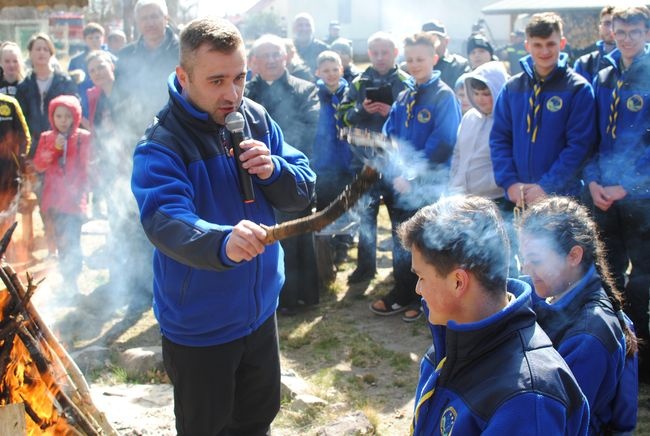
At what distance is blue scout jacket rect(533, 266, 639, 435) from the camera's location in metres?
2.78

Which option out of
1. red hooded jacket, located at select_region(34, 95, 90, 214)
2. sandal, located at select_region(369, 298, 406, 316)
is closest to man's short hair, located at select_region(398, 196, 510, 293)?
sandal, located at select_region(369, 298, 406, 316)

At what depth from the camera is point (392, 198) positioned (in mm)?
6965

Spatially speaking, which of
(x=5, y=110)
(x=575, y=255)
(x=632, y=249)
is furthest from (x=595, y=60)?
(x=5, y=110)

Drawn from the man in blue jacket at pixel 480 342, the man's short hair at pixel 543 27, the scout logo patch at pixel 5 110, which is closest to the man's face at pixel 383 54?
the man's short hair at pixel 543 27

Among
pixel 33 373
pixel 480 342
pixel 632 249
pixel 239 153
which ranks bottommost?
pixel 632 249

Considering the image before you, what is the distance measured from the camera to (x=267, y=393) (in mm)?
3645

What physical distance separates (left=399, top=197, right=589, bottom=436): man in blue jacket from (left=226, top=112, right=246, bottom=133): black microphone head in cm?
112

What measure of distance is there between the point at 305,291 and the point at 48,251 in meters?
3.52

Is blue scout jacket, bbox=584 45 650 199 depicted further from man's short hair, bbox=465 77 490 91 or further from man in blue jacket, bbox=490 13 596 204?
man's short hair, bbox=465 77 490 91

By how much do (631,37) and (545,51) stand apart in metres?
0.61

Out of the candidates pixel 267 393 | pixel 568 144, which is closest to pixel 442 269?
pixel 267 393

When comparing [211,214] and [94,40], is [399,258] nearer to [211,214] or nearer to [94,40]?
[211,214]

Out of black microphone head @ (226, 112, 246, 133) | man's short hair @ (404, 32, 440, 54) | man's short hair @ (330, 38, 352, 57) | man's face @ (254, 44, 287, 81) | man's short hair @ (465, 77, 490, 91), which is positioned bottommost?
man's short hair @ (465, 77, 490, 91)

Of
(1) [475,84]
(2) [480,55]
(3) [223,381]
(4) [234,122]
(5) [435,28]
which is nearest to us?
(4) [234,122]
